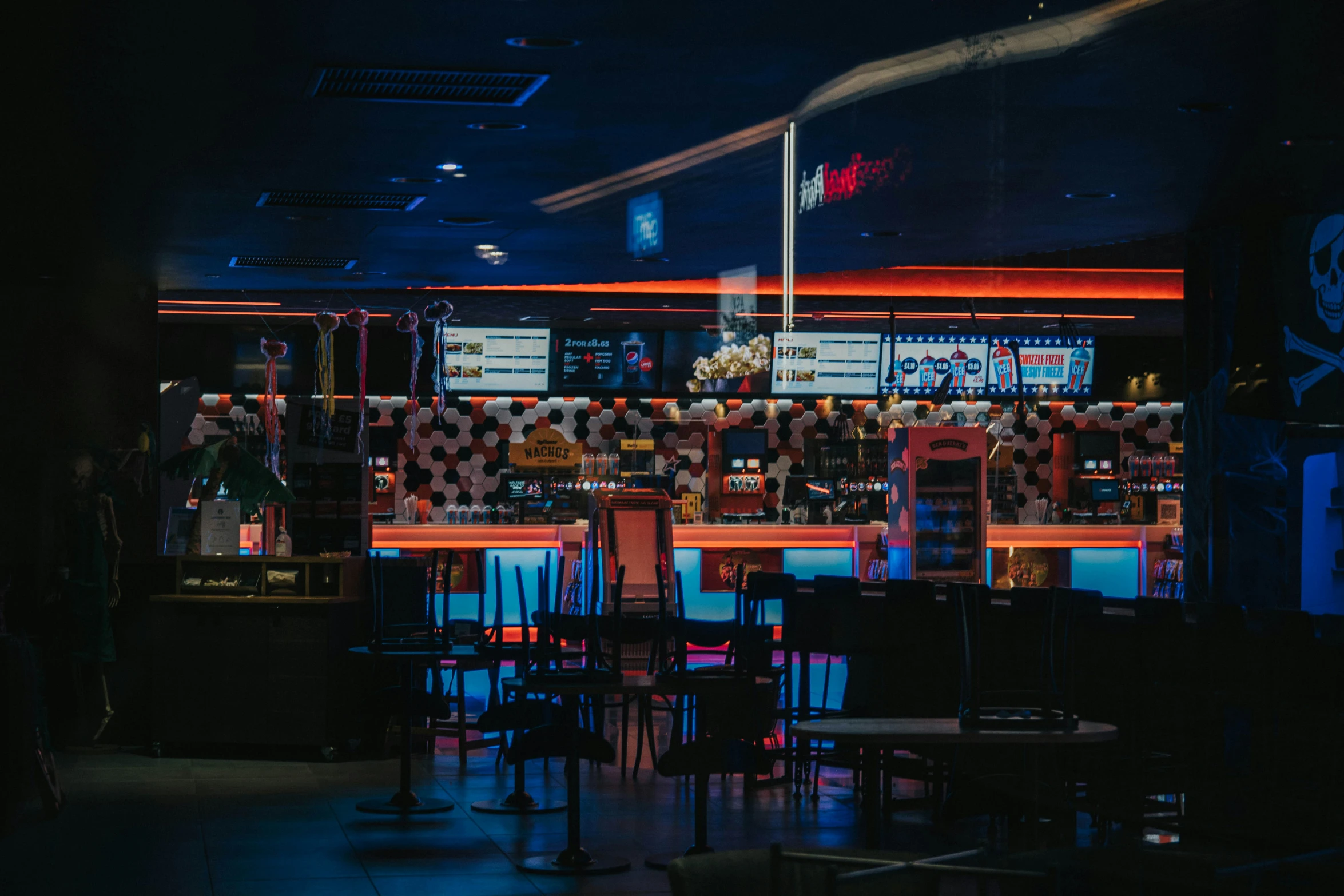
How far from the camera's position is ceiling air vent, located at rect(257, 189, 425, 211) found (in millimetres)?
6922

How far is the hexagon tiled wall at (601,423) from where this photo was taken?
1420 cm

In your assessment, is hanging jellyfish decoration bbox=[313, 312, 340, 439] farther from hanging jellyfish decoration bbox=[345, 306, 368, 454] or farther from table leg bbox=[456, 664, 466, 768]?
table leg bbox=[456, 664, 466, 768]

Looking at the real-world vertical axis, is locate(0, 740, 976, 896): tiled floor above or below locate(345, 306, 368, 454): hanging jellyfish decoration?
below

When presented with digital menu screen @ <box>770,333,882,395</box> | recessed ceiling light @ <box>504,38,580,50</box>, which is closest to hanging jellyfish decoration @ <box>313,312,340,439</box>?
recessed ceiling light @ <box>504,38,580,50</box>

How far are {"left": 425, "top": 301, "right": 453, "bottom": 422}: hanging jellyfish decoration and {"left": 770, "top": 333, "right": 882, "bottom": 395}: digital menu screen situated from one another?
299 cm

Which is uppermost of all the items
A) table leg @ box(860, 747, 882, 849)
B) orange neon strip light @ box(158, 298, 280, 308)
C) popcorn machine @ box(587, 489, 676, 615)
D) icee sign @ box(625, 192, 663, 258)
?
orange neon strip light @ box(158, 298, 280, 308)

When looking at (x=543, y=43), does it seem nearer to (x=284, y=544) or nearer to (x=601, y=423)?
(x=284, y=544)

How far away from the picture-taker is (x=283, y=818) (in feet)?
21.8

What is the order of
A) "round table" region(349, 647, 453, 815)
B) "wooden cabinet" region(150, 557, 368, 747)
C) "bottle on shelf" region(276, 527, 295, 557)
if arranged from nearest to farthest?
1. "round table" region(349, 647, 453, 815)
2. "wooden cabinet" region(150, 557, 368, 747)
3. "bottle on shelf" region(276, 527, 295, 557)

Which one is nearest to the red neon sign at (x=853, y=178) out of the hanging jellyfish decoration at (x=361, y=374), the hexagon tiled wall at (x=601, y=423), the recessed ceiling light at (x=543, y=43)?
the recessed ceiling light at (x=543, y=43)

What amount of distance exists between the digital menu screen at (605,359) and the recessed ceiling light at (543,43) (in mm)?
9124

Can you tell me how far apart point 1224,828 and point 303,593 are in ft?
16.0

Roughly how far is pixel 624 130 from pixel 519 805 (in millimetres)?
3137

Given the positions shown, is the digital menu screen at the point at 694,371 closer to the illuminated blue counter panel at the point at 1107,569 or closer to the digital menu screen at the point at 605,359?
the digital menu screen at the point at 605,359
